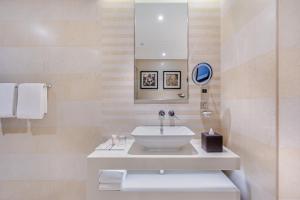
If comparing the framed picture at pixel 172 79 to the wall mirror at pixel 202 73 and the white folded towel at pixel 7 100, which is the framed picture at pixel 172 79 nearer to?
the wall mirror at pixel 202 73

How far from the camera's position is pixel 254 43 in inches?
52.4

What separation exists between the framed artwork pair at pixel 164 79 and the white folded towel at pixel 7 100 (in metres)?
1.19

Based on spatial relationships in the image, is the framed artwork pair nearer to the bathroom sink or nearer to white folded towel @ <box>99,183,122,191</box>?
the bathroom sink

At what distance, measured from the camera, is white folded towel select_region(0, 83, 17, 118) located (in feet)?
6.23

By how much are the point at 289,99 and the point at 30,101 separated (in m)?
1.98

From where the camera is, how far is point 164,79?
6.67ft

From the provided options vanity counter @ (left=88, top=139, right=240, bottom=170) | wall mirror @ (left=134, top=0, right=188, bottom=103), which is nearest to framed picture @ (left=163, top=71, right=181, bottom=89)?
wall mirror @ (left=134, top=0, right=188, bottom=103)

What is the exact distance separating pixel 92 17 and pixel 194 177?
1.72 m

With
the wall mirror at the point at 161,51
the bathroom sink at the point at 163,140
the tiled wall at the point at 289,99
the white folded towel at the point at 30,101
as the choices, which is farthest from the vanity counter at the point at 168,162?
the white folded towel at the point at 30,101

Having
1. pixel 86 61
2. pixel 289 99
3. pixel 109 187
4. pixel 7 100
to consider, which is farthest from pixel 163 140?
pixel 7 100

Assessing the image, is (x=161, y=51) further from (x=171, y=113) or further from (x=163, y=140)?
(x=163, y=140)

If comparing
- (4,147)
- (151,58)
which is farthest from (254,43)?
(4,147)

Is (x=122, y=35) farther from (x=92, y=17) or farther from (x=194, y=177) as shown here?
(x=194, y=177)

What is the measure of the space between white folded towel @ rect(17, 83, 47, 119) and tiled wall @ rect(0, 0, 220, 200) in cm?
13
